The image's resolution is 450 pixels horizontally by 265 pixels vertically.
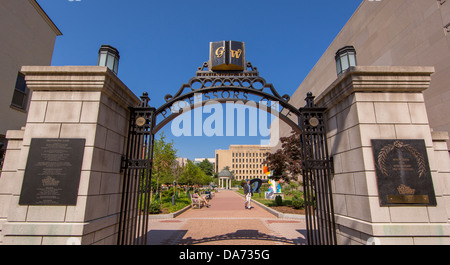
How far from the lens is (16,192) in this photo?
3650 millimetres

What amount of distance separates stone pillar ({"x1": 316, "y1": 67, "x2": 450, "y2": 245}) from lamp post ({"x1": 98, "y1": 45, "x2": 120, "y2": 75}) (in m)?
5.09

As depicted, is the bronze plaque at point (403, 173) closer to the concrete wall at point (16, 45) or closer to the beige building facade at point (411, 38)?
the beige building facade at point (411, 38)

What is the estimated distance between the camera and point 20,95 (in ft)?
34.8

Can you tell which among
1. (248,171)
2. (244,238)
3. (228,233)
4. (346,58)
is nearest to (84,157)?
(346,58)

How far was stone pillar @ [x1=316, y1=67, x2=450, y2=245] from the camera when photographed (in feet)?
11.7

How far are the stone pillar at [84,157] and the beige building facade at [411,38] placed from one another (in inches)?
536

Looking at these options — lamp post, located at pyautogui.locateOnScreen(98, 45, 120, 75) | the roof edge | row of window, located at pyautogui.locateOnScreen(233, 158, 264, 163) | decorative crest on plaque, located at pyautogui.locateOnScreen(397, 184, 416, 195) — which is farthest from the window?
row of window, located at pyautogui.locateOnScreen(233, 158, 264, 163)

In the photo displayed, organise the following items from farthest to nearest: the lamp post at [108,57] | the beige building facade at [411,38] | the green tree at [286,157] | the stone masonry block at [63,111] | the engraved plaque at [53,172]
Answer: the green tree at [286,157] < the beige building facade at [411,38] < the lamp post at [108,57] < the stone masonry block at [63,111] < the engraved plaque at [53,172]

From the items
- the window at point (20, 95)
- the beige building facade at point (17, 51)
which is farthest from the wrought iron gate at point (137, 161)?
the window at point (20, 95)

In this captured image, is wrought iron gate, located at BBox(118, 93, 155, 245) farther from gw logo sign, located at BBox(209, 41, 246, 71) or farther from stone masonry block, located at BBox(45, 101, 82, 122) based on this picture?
gw logo sign, located at BBox(209, 41, 246, 71)

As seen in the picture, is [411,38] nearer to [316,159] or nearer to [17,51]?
[316,159]

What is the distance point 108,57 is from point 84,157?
2430mm

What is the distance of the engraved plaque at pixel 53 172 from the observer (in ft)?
11.9
